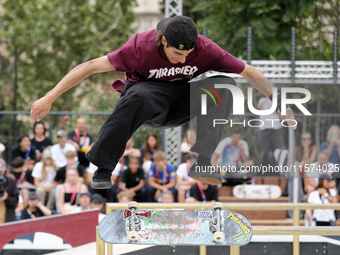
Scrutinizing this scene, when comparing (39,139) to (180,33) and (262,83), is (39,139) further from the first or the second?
(180,33)

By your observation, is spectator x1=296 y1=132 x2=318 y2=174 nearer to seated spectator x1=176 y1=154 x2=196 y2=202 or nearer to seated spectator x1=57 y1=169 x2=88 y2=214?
seated spectator x1=176 y1=154 x2=196 y2=202

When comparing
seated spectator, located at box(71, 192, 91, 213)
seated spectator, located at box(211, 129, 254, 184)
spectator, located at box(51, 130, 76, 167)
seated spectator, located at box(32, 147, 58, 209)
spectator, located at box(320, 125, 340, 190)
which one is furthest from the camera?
spectator, located at box(51, 130, 76, 167)

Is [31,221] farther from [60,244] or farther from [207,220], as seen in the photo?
[207,220]

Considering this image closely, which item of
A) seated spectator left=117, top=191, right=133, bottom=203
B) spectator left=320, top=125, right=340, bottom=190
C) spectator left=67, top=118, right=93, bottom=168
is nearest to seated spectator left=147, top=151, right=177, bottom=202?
seated spectator left=117, top=191, right=133, bottom=203

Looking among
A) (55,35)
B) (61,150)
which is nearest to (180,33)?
(61,150)

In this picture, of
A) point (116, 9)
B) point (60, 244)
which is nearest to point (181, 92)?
point (60, 244)

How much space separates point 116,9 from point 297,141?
13045mm

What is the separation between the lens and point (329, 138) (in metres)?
9.26

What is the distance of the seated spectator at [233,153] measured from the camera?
27.6ft

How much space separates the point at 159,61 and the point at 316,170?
517 cm

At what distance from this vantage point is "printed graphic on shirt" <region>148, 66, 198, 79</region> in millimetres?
Result: 4172

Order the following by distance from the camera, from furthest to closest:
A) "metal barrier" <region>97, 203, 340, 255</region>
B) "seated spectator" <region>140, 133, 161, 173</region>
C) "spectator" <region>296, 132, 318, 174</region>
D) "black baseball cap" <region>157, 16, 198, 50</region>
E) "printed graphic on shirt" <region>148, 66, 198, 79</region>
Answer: "seated spectator" <region>140, 133, 161, 173</region> → "spectator" <region>296, 132, 318, 174</region> → "printed graphic on shirt" <region>148, 66, 198, 79</region> → "metal barrier" <region>97, 203, 340, 255</region> → "black baseball cap" <region>157, 16, 198, 50</region>

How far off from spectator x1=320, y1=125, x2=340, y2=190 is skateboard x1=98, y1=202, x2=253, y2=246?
4.62 metres

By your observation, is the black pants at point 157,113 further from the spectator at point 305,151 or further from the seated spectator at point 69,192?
the spectator at point 305,151
